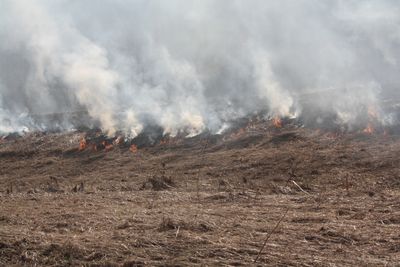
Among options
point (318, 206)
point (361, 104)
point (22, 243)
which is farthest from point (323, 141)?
point (22, 243)

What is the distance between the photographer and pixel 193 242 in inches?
295

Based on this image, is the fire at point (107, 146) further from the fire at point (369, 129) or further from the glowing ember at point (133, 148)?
the fire at point (369, 129)

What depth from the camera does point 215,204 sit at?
39.5 feet

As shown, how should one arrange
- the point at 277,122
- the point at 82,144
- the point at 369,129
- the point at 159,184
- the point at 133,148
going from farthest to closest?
the point at 82,144, the point at 277,122, the point at 133,148, the point at 369,129, the point at 159,184

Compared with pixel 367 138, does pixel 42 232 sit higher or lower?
lower

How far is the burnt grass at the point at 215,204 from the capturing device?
7.12 meters

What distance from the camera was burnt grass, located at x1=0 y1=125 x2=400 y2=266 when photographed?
23.4 feet

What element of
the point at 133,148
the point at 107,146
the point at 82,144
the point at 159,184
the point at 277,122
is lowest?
the point at 159,184

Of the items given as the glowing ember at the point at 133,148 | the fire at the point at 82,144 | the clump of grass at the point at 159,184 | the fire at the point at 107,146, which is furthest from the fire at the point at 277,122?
the fire at the point at 82,144

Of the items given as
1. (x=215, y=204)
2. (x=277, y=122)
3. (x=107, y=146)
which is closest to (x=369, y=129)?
(x=277, y=122)

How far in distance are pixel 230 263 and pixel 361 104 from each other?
77.2 feet

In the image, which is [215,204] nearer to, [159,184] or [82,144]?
[159,184]

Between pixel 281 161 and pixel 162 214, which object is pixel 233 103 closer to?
pixel 281 161

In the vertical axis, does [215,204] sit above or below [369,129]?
below
